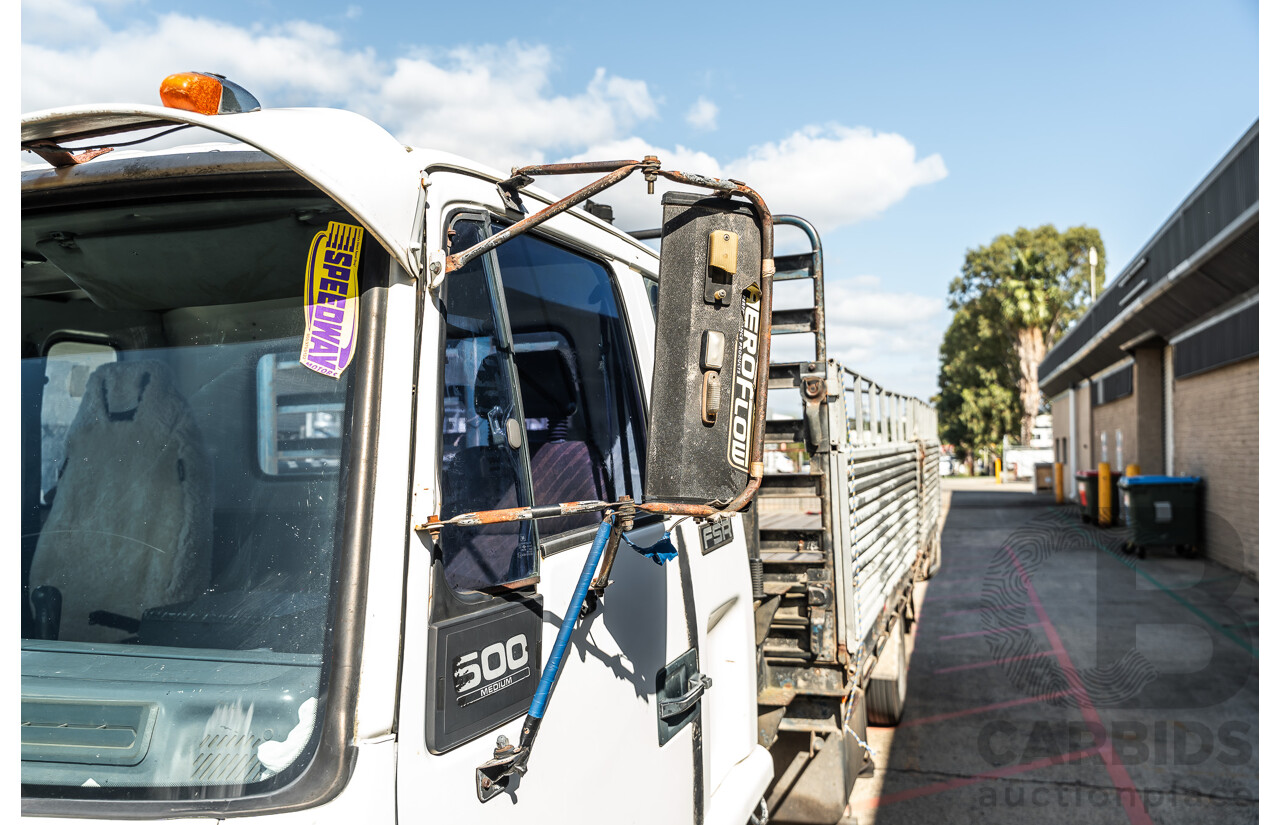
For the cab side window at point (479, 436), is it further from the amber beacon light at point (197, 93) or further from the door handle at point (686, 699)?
the door handle at point (686, 699)

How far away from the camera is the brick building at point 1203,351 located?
12.0m

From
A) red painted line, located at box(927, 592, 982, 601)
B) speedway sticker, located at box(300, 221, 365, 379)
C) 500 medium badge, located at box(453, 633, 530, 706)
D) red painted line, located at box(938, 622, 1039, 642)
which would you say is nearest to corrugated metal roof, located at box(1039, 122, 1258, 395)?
red painted line, located at box(938, 622, 1039, 642)

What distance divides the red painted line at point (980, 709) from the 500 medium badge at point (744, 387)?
5.85 m

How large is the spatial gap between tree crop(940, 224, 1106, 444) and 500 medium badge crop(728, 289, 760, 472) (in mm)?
43298

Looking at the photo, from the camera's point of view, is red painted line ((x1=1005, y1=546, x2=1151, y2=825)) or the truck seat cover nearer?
the truck seat cover

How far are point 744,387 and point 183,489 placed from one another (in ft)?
→ 3.77

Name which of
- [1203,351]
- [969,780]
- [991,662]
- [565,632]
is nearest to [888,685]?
[969,780]

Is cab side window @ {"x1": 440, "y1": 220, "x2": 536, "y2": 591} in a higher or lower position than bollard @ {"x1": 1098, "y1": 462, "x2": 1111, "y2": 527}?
higher

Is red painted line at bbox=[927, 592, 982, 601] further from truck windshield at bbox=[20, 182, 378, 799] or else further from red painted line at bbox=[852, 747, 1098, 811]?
truck windshield at bbox=[20, 182, 378, 799]

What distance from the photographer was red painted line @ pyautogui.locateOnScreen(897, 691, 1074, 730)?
7086 mm

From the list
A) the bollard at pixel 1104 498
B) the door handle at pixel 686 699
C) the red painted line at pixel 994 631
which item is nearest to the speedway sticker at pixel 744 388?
the door handle at pixel 686 699

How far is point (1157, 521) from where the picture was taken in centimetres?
1453

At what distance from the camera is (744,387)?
1.92 meters

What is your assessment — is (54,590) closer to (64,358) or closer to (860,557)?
(64,358)
